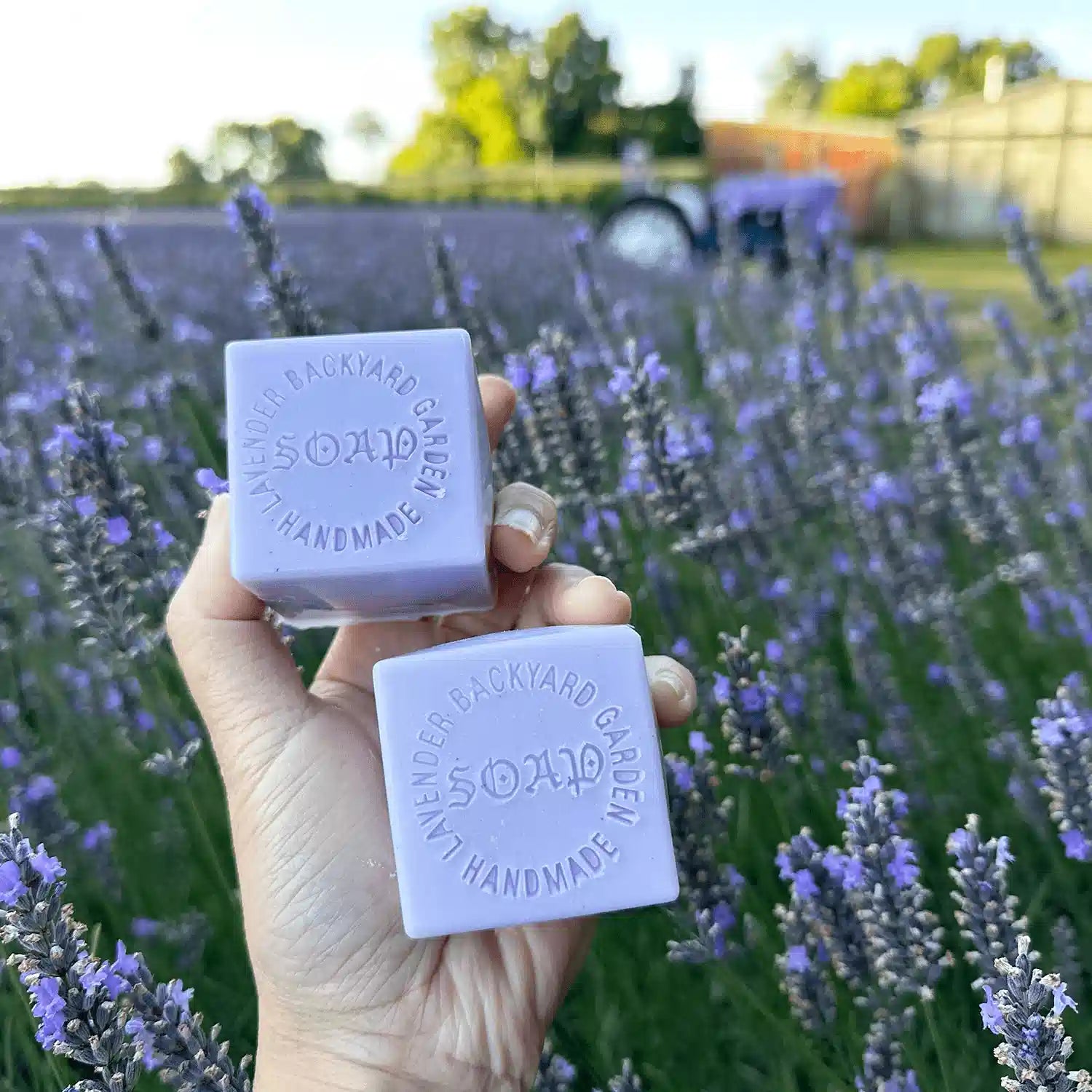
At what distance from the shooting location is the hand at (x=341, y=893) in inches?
50.8

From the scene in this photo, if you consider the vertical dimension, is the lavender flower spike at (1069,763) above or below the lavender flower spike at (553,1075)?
above

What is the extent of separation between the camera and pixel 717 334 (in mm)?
4965

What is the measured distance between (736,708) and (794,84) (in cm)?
6565

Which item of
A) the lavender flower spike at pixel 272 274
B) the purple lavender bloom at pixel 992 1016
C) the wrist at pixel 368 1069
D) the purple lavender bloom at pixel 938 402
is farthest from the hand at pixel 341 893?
the purple lavender bloom at pixel 938 402

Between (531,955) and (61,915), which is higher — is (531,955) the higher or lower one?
the lower one

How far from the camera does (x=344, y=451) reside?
1262 millimetres

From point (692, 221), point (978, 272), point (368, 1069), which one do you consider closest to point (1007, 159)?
point (978, 272)

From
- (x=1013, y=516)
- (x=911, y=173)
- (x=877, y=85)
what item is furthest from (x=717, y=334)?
(x=877, y=85)

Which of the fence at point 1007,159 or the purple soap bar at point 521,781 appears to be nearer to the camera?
the purple soap bar at point 521,781

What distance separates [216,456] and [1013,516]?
219 centimetres

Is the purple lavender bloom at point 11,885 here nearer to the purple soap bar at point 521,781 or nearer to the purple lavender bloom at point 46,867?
the purple lavender bloom at point 46,867

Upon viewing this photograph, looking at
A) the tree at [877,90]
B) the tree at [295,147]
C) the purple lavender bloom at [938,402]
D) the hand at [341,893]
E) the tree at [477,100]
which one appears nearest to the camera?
the hand at [341,893]

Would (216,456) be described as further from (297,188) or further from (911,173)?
(297,188)

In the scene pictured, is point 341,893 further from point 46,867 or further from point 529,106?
point 529,106
